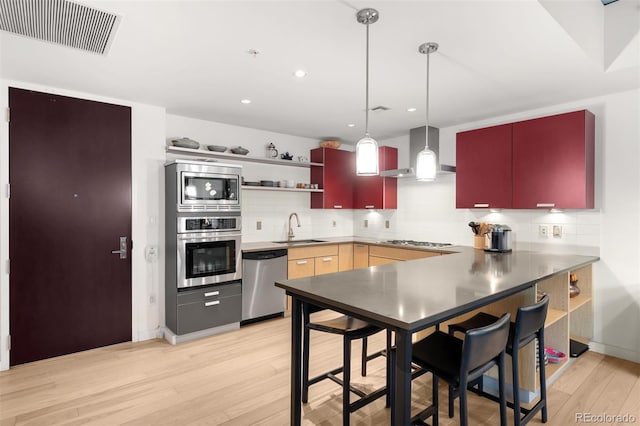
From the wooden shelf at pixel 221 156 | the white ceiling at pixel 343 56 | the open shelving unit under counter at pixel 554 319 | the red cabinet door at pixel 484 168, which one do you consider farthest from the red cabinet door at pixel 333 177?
the open shelving unit under counter at pixel 554 319

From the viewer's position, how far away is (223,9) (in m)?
1.82

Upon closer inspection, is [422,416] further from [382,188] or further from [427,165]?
[382,188]

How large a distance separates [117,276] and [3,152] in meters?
1.40

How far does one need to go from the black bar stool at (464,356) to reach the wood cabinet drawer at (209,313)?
2.39 metres

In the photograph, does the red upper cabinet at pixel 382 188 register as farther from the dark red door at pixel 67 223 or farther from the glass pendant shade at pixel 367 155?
the dark red door at pixel 67 223

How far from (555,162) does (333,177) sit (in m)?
2.72

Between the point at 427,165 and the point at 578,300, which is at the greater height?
the point at 427,165

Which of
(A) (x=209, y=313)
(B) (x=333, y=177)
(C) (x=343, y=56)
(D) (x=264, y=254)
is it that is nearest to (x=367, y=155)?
(C) (x=343, y=56)

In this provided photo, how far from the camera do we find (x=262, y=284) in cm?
397

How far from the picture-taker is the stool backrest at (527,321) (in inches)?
71.0

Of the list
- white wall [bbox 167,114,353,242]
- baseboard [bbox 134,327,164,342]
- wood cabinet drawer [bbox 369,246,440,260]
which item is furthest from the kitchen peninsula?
white wall [bbox 167,114,353,242]

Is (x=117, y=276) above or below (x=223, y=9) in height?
below

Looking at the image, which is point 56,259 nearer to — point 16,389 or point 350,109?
point 16,389

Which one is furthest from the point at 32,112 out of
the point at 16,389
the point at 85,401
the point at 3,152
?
the point at 85,401
